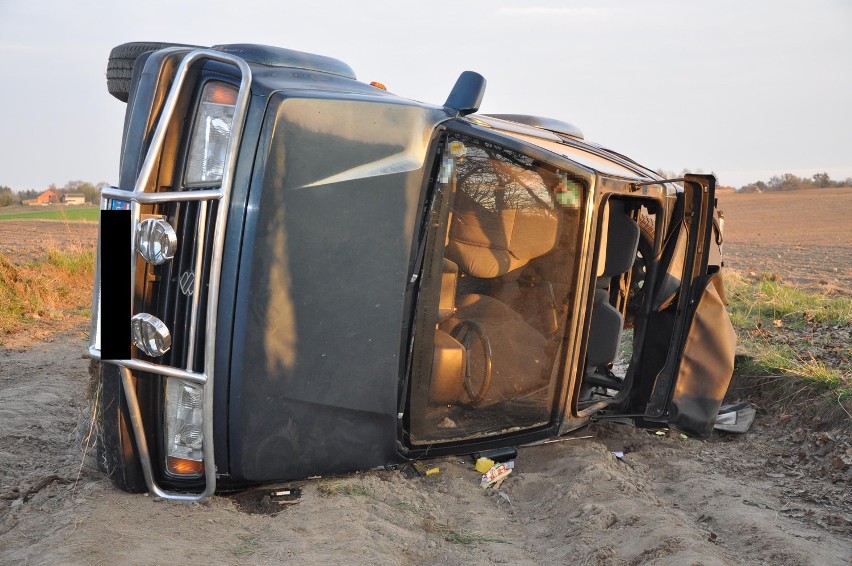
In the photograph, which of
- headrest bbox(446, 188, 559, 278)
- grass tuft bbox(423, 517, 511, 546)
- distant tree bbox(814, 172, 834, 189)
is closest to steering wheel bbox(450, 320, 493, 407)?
headrest bbox(446, 188, 559, 278)

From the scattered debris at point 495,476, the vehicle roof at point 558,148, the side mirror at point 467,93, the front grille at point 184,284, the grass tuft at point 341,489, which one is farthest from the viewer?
the vehicle roof at point 558,148

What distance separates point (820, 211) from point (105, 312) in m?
27.6

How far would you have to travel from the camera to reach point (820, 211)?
2634 cm

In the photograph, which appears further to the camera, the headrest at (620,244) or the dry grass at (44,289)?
the dry grass at (44,289)

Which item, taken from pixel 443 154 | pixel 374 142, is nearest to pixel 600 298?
pixel 443 154

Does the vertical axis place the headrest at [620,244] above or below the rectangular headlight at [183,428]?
above

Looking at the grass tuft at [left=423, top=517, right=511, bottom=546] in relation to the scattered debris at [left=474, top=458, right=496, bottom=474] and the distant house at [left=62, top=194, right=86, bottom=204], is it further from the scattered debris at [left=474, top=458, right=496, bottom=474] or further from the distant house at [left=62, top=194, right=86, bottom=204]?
the distant house at [left=62, top=194, right=86, bottom=204]

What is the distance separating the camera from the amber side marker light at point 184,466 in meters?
2.92

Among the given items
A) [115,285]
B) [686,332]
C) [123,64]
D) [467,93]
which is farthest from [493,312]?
[123,64]

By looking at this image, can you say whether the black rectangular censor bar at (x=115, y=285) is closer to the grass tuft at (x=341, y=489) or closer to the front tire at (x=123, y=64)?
the grass tuft at (x=341, y=489)

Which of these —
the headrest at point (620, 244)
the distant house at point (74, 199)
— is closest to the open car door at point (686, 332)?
the headrest at point (620, 244)

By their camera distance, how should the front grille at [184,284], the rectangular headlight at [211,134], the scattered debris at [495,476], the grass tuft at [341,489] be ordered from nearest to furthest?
the front grille at [184,284] → the rectangular headlight at [211,134] → the grass tuft at [341,489] → the scattered debris at [495,476]

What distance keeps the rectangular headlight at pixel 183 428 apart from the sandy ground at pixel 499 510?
0.16m

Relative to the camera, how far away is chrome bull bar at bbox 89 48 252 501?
107 inches
